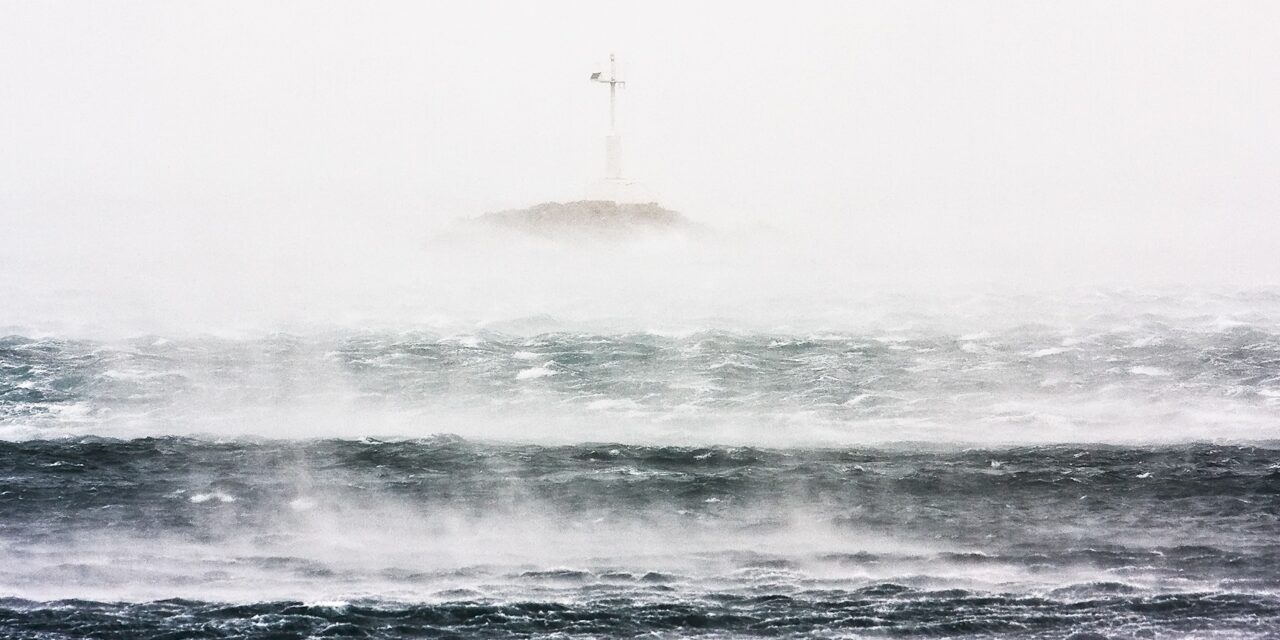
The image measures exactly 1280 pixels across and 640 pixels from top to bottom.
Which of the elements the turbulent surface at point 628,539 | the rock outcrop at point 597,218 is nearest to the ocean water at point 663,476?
the turbulent surface at point 628,539

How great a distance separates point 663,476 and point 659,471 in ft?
0.93

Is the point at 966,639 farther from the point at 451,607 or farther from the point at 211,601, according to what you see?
the point at 211,601

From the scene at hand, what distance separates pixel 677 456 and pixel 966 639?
855cm

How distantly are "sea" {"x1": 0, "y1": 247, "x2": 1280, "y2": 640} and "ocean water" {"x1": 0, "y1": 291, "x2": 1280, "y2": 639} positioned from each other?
0.23 ft

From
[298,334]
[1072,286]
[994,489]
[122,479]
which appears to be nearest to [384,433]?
[298,334]

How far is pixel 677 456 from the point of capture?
22.1m

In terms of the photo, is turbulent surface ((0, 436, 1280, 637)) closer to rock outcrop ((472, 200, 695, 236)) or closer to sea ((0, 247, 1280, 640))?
sea ((0, 247, 1280, 640))

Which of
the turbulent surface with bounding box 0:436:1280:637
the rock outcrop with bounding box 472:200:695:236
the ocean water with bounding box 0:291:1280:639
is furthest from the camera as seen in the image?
the rock outcrop with bounding box 472:200:695:236

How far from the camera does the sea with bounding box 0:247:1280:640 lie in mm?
15852

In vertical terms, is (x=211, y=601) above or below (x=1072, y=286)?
below

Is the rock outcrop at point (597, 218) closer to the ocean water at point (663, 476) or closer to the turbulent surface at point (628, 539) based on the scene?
the ocean water at point (663, 476)

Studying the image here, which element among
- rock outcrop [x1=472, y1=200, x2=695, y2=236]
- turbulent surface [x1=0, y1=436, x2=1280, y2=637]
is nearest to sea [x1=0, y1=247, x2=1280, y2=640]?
turbulent surface [x1=0, y1=436, x2=1280, y2=637]

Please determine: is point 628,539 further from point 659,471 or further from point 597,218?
point 597,218

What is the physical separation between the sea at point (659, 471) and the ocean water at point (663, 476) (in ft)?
0.23
